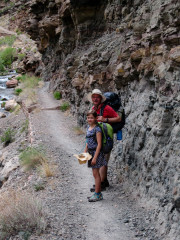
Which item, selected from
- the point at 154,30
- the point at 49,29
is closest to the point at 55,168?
the point at 154,30

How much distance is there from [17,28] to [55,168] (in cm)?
5491

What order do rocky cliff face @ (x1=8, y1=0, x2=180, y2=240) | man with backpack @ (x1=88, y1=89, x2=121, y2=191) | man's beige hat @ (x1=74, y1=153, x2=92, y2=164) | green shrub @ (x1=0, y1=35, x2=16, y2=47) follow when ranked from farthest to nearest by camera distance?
1. green shrub @ (x1=0, y1=35, x2=16, y2=47)
2. man with backpack @ (x1=88, y1=89, x2=121, y2=191)
3. man's beige hat @ (x1=74, y1=153, x2=92, y2=164)
4. rocky cliff face @ (x1=8, y1=0, x2=180, y2=240)

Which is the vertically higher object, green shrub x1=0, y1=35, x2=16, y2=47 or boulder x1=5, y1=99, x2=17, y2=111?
green shrub x1=0, y1=35, x2=16, y2=47

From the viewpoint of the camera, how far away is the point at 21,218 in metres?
4.23

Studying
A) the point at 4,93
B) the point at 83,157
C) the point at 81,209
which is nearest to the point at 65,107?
the point at 83,157

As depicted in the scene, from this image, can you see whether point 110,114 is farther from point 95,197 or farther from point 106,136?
point 95,197

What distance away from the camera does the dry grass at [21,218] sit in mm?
4133

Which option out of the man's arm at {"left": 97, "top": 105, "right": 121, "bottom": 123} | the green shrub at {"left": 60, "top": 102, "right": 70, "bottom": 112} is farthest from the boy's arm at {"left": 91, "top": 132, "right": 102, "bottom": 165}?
the green shrub at {"left": 60, "top": 102, "right": 70, "bottom": 112}

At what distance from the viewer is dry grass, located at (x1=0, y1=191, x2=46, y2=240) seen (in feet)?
13.6

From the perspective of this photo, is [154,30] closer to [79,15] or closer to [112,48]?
[112,48]

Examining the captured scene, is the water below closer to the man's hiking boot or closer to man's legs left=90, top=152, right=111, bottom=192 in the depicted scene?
man's legs left=90, top=152, right=111, bottom=192

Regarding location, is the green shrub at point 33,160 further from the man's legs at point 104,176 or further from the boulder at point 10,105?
the boulder at point 10,105

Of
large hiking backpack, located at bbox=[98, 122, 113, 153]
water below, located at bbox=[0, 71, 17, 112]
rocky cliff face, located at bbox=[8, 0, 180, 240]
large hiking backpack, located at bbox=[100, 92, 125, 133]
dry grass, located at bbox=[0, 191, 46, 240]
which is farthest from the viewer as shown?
water below, located at bbox=[0, 71, 17, 112]

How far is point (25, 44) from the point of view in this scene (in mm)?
46250
